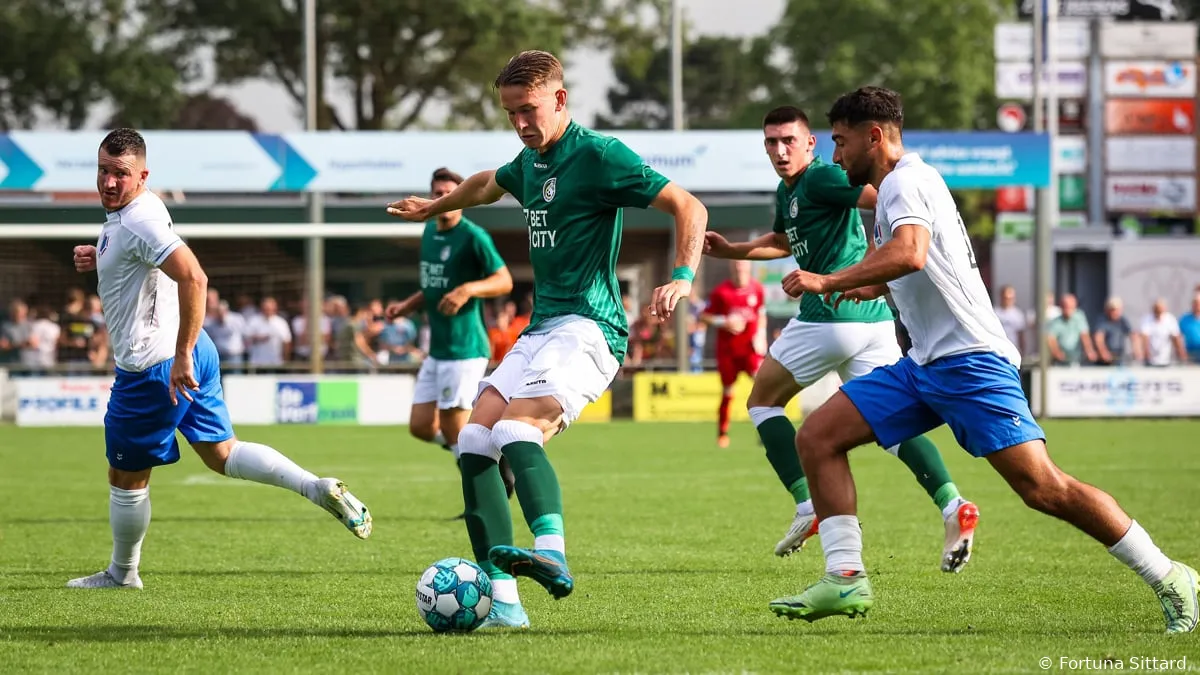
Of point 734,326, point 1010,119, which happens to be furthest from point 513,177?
point 1010,119

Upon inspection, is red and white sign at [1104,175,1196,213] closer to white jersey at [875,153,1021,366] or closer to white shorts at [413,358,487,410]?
white shorts at [413,358,487,410]

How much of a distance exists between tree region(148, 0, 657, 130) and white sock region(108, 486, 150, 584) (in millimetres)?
31712

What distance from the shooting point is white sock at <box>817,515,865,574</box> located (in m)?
6.12

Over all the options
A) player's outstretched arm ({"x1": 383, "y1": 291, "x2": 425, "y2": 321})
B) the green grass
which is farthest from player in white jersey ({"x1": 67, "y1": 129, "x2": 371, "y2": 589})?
player's outstretched arm ({"x1": 383, "y1": 291, "x2": 425, "y2": 321})

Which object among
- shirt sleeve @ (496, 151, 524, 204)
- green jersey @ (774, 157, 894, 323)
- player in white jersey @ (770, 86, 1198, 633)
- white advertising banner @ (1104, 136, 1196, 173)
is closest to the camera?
player in white jersey @ (770, 86, 1198, 633)

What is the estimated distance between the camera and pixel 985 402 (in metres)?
5.98

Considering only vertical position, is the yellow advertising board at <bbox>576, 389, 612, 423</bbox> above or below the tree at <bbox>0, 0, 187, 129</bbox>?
below

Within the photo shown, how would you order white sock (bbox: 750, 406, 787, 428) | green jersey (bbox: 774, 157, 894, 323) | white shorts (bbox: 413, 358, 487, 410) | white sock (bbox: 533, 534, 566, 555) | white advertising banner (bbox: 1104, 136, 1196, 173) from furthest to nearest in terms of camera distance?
white advertising banner (bbox: 1104, 136, 1196, 173), white shorts (bbox: 413, 358, 487, 410), white sock (bbox: 750, 406, 787, 428), green jersey (bbox: 774, 157, 894, 323), white sock (bbox: 533, 534, 566, 555)

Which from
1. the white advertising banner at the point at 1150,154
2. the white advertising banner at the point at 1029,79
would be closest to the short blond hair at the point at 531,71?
the white advertising banner at the point at 1029,79

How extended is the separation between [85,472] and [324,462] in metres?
2.43

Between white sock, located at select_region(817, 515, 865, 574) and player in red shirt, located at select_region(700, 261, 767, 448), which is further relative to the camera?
player in red shirt, located at select_region(700, 261, 767, 448)

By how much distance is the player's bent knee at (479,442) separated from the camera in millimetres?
6191

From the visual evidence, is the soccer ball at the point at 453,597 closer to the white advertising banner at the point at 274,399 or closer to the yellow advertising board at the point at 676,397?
the white advertising banner at the point at 274,399

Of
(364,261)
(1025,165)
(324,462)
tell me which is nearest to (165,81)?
(364,261)
